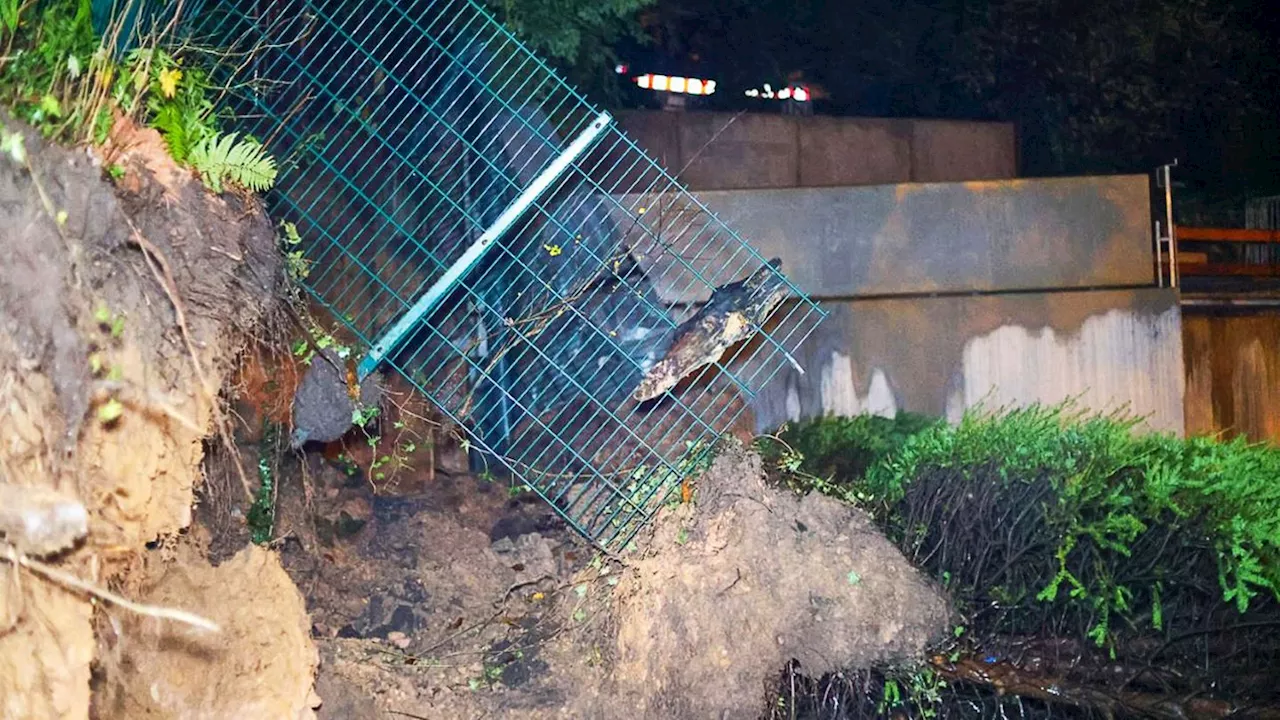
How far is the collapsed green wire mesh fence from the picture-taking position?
5246 millimetres

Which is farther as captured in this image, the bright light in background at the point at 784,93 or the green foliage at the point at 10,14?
the bright light in background at the point at 784,93

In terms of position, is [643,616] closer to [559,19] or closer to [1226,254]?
[559,19]

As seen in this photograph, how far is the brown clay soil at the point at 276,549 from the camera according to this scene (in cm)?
310

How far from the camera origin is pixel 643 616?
4723 mm

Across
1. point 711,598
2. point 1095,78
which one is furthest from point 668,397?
point 1095,78

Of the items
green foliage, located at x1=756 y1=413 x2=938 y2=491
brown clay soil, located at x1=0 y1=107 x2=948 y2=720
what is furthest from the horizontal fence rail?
brown clay soil, located at x1=0 y1=107 x2=948 y2=720

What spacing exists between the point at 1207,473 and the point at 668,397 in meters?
2.39

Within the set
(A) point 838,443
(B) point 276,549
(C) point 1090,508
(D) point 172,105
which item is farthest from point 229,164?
(C) point 1090,508

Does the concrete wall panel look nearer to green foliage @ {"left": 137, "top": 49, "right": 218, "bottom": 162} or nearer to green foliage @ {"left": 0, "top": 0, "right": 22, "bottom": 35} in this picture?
green foliage @ {"left": 137, "top": 49, "right": 218, "bottom": 162}

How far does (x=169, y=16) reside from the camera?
4.73 metres

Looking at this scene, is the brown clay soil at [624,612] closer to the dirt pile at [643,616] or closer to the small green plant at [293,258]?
the dirt pile at [643,616]

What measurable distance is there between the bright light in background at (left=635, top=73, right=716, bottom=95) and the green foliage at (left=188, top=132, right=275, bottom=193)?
4818mm

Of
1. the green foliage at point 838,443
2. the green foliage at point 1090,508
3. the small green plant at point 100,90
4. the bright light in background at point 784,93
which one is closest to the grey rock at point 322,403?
the small green plant at point 100,90

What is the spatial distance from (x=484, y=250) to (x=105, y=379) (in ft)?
7.46
